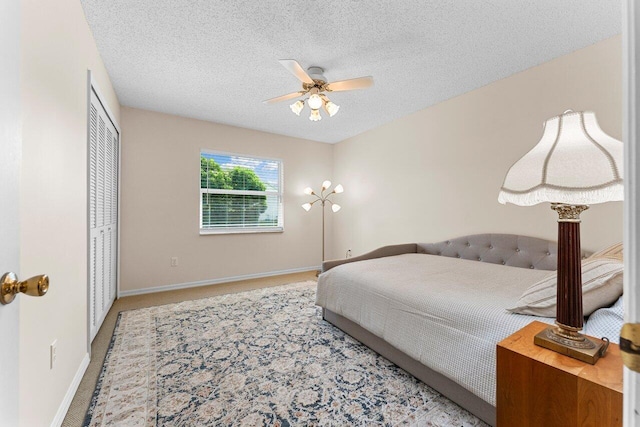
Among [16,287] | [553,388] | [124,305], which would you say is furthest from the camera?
[124,305]

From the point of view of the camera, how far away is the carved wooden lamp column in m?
0.81

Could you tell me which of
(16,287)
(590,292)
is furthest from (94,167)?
(590,292)

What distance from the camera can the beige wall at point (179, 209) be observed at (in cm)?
341

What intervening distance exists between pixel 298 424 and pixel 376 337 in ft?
2.78

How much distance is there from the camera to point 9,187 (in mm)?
589

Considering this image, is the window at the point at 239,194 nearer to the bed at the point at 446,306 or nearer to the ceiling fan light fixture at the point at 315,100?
the bed at the point at 446,306

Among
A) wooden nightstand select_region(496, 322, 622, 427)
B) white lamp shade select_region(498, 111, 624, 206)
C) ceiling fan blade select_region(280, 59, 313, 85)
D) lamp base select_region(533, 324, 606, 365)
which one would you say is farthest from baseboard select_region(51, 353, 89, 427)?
ceiling fan blade select_region(280, 59, 313, 85)

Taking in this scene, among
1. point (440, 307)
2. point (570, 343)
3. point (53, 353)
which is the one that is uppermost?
point (570, 343)

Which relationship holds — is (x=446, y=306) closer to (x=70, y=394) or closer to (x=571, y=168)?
(x=571, y=168)

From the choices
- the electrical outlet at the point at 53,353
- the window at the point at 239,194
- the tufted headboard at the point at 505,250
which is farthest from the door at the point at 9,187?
the window at the point at 239,194

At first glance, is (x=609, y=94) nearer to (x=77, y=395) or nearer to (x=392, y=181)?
(x=392, y=181)

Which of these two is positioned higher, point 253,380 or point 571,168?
point 571,168

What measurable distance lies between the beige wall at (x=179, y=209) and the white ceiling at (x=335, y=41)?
626mm

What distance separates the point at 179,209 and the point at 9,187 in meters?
3.38
